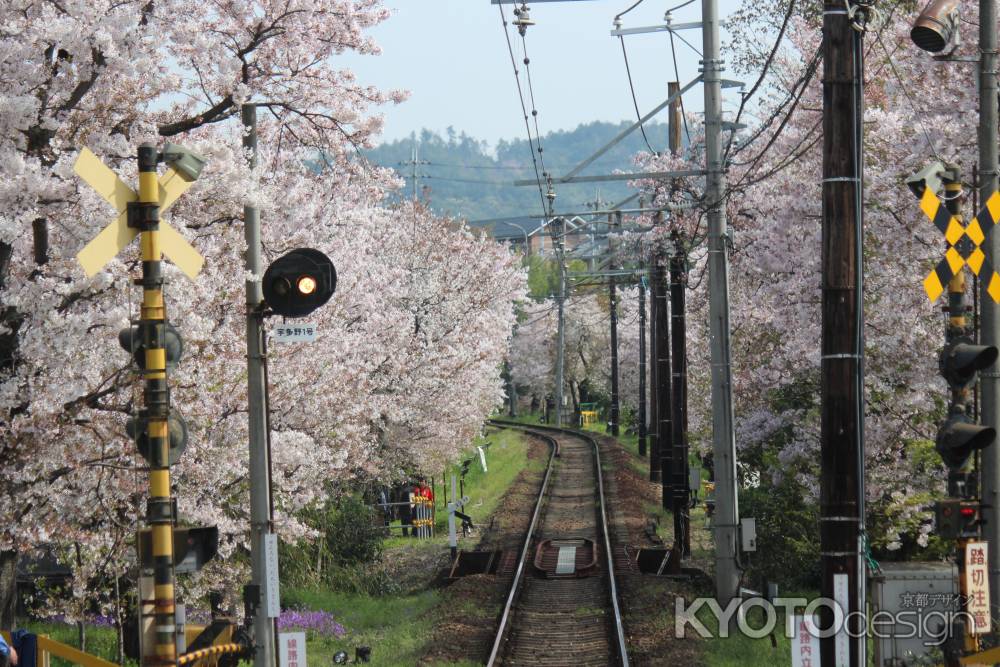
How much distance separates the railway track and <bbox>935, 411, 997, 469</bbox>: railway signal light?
6.38 meters

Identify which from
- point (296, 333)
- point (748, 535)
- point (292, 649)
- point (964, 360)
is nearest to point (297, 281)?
point (296, 333)

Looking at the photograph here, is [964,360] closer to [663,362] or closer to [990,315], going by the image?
[990,315]

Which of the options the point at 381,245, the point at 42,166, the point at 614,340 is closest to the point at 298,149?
the point at 42,166

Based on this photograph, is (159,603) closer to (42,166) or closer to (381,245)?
(42,166)

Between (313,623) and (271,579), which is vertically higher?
(271,579)

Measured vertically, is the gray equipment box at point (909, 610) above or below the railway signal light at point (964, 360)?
below

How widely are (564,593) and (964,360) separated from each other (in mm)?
13298

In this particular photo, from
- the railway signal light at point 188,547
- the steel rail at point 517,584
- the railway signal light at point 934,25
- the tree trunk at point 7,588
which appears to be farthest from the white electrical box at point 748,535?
the railway signal light at point 188,547

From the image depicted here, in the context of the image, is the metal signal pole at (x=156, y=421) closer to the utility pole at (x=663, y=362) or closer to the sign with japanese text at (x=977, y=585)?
the sign with japanese text at (x=977, y=585)

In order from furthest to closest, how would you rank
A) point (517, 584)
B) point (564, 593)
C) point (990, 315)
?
point (517, 584) < point (564, 593) < point (990, 315)

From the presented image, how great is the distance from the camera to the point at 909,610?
42.2 ft

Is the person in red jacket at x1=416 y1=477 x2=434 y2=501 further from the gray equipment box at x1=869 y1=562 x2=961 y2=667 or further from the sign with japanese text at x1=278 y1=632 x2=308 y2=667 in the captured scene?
the gray equipment box at x1=869 y1=562 x2=961 y2=667

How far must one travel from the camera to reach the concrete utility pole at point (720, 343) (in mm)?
20391

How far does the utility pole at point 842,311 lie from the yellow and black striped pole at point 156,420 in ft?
17.9
